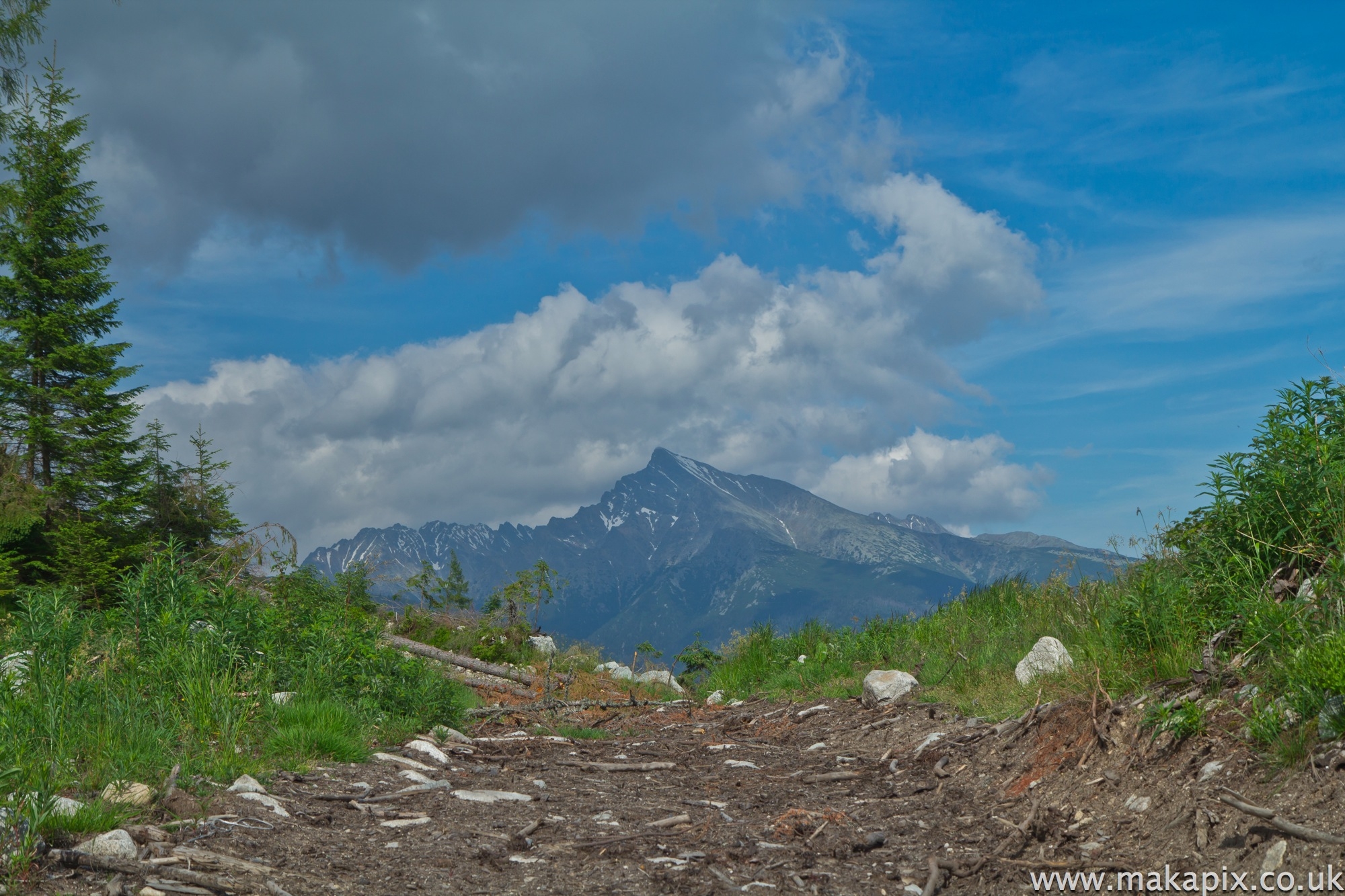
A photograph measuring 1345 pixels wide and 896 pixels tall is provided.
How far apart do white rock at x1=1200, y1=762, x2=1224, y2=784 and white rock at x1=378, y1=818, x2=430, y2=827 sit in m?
4.72

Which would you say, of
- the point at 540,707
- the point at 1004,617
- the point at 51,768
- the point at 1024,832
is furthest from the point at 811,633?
the point at 51,768

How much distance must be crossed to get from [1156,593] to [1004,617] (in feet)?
17.1

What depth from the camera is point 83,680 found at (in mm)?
5984

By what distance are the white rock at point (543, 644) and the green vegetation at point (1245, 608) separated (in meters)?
11.5

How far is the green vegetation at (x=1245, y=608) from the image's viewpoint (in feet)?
15.4

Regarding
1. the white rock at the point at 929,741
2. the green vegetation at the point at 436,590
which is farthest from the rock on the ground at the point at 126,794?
the green vegetation at the point at 436,590

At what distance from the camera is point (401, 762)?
684cm

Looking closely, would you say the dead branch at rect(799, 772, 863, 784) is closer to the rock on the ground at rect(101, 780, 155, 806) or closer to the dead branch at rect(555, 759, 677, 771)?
the dead branch at rect(555, 759, 677, 771)

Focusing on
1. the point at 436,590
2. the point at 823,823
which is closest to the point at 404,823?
the point at 823,823

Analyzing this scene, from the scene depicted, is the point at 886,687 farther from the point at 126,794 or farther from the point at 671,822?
the point at 126,794

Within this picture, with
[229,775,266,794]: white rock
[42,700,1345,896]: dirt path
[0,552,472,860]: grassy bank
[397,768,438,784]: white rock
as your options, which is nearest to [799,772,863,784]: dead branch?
[42,700,1345,896]: dirt path

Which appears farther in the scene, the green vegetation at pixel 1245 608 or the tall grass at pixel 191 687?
the tall grass at pixel 191 687

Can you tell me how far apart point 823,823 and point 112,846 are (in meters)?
4.11

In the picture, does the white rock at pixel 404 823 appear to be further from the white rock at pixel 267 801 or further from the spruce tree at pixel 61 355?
the spruce tree at pixel 61 355
